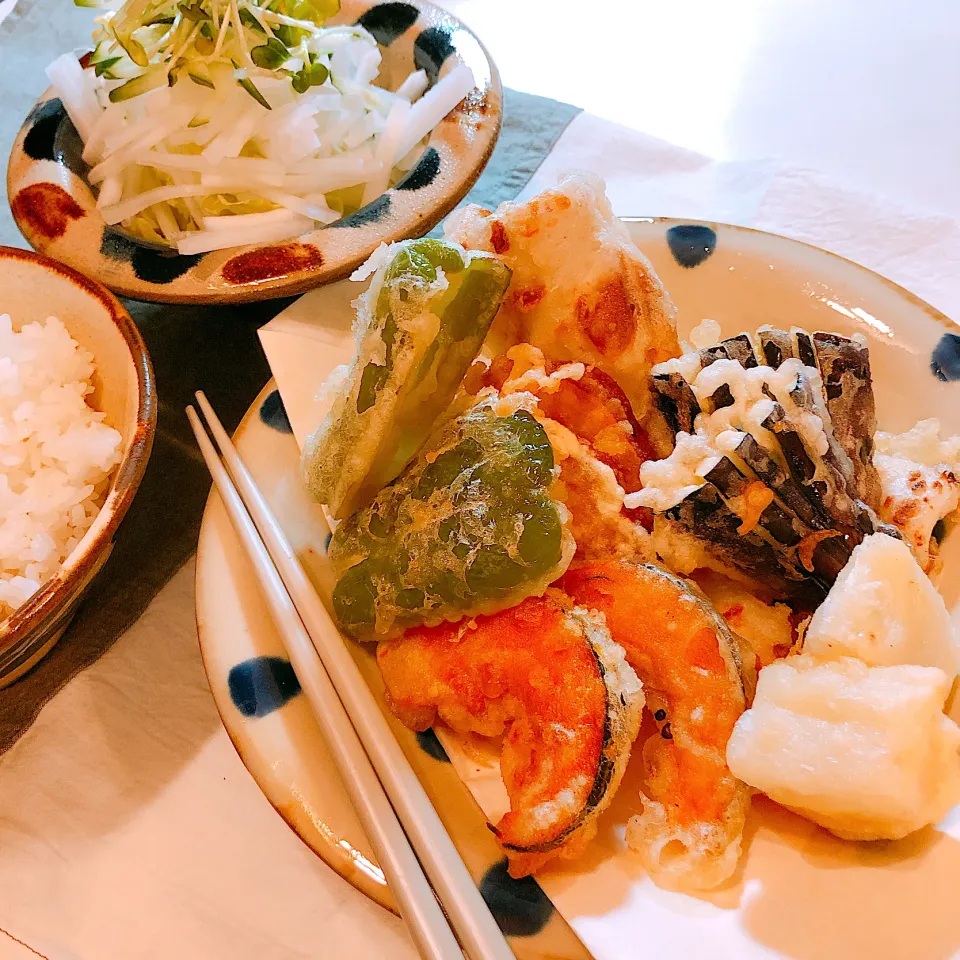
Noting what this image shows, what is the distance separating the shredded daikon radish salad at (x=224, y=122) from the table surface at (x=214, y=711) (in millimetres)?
739

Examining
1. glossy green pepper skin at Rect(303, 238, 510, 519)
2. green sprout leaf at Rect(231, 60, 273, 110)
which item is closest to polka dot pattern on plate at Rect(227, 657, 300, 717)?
glossy green pepper skin at Rect(303, 238, 510, 519)

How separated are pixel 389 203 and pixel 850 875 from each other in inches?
46.5

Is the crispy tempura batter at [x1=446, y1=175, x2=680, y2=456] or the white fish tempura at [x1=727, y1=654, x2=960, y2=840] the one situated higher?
the crispy tempura batter at [x1=446, y1=175, x2=680, y2=456]

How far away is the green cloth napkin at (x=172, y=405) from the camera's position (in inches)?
49.7

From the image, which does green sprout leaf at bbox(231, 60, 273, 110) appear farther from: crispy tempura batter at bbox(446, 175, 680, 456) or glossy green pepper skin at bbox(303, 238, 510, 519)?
glossy green pepper skin at bbox(303, 238, 510, 519)

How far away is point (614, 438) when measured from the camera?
3.42ft


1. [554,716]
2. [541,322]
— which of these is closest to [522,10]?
[541,322]

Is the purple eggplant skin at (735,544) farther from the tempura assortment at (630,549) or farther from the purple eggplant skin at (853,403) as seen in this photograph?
the purple eggplant skin at (853,403)

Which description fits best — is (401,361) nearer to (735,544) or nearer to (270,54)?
(735,544)

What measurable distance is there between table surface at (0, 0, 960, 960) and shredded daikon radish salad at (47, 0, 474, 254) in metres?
0.74

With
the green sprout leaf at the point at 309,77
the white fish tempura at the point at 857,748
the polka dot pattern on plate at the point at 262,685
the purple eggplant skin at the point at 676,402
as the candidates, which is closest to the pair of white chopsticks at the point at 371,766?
the polka dot pattern on plate at the point at 262,685

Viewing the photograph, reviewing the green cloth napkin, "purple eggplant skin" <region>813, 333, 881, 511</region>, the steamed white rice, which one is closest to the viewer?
"purple eggplant skin" <region>813, 333, 881, 511</region>

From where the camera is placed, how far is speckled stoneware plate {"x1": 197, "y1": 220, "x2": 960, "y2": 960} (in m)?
0.74

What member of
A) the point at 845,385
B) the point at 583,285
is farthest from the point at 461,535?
the point at 845,385
